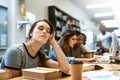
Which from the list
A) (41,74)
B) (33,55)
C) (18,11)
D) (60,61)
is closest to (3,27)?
(18,11)

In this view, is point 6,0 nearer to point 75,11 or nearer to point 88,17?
point 75,11

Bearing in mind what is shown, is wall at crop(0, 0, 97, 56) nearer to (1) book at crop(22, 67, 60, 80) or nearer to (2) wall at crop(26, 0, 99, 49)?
(2) wall at crop(26, 0, 99, 49)

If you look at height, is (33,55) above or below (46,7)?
below

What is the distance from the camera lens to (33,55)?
5.64 ft

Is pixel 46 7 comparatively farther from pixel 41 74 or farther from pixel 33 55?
pixel 41 74

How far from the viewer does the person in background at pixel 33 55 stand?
1.51m

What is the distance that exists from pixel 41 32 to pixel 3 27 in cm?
227

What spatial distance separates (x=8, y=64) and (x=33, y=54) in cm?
28

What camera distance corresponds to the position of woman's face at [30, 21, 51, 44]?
1.66m

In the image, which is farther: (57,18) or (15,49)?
(57,18)

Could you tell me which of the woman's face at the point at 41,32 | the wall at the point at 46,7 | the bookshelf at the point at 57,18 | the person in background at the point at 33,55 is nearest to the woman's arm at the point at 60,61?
the person in background at the point at 33,55

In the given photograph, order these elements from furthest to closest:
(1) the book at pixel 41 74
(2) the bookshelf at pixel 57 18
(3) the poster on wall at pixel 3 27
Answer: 1. (2) the bookshelf at pixel 57 18
2. (3) the poster on wall at pixel 3 27
3. (1) the book at pixel 41 74

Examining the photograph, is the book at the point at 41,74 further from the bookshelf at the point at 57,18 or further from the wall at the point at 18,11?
the bookshelf at the point at 57,18

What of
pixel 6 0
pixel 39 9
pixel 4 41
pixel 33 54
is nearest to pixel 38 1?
pixel 39 9
